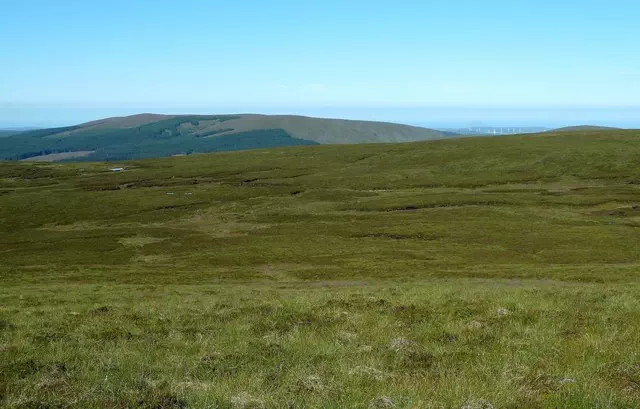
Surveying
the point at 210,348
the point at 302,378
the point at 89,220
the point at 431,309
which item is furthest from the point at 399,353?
the point at 89,220

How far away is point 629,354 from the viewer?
12078mm

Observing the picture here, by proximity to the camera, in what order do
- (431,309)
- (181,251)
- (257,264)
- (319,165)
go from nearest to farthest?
(431,309) < (257,264) < (181,251) < (319,165)

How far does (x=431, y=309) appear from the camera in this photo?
19891mm

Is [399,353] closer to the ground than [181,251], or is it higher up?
higher up

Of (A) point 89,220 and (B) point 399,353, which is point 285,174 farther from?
(B) point 399,353

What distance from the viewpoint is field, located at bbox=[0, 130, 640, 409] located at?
1035 centimetres

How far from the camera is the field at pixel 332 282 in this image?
34.0 ft

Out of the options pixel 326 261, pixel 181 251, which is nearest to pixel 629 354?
pixel 326 261

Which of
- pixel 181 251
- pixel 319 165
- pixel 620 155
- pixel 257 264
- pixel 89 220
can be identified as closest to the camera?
pixel 257 264

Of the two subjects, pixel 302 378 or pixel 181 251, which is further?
pixel 181 251

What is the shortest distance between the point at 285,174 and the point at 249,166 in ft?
79.3

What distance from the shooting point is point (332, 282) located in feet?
159

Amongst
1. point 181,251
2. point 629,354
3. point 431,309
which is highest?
point 629,354

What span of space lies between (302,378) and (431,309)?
10.5m
